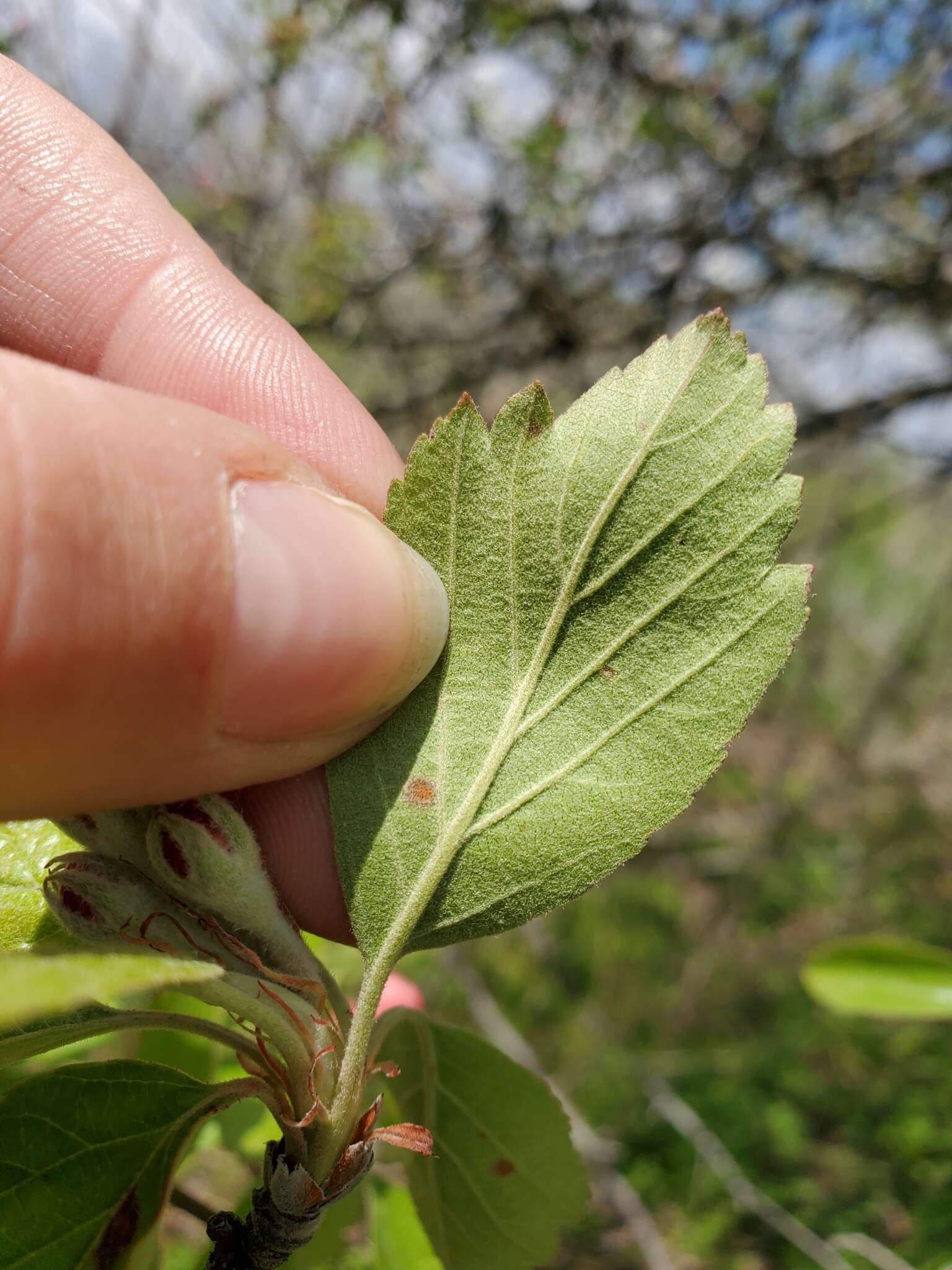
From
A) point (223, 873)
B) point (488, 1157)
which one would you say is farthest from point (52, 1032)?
point (488, 1157)

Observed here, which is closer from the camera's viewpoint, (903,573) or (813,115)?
(813,115)

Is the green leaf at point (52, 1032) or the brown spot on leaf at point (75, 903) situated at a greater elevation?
the brown spot on leaf at point (75, 903)

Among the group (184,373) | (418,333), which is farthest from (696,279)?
(184,373)

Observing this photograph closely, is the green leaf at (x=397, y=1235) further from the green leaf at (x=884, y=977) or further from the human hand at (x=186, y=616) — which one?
the green leaf at (x=884, y=977)

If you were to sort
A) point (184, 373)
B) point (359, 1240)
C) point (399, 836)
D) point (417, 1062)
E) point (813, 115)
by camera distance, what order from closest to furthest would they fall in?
point (399, 836) → point (417, 1062) → point (184, 373) → point (359, 1240) → point (813, 115)

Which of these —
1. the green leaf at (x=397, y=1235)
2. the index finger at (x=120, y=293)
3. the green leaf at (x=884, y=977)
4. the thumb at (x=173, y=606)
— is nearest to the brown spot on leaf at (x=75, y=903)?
the thumb at (x=173, y=606)

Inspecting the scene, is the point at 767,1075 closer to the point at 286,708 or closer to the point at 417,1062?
the point at 417,1062

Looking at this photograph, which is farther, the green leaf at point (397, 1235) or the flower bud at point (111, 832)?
the green leaf at point (397, 1235)

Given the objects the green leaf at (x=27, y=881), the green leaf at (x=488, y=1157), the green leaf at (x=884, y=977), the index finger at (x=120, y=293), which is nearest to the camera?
the green leaf at (x=27, y=881)
